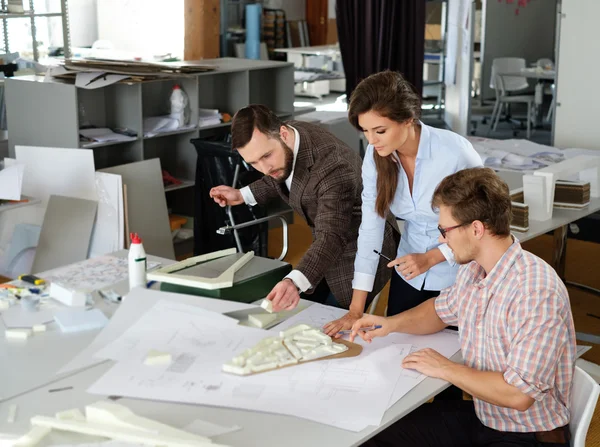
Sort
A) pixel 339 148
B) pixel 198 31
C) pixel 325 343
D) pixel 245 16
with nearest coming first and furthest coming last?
pixel 325 343 → pixel 339 148 → pixel 198 31 → pixel 245 16

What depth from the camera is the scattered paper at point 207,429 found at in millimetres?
1787

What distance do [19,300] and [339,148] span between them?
1.20m

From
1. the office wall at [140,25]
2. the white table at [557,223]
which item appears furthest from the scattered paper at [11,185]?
the office wall at [140,25]

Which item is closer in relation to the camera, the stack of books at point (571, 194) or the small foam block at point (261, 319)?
the small foam block at point (261, 319)

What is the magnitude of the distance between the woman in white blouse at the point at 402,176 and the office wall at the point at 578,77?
3575mm

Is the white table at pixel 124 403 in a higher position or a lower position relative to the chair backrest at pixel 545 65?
lower

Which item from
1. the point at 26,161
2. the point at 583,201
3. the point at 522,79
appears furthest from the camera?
the point at 522,79

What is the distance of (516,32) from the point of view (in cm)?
1055

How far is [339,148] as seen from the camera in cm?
287

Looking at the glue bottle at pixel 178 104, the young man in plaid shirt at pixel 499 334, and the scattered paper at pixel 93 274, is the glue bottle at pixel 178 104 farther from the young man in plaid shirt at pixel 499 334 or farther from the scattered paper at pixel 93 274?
the young man in plaid shirt at pixel 499 334

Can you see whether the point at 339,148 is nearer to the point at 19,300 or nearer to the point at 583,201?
the point at 19,300

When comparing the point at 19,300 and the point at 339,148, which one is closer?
the point at 19,300

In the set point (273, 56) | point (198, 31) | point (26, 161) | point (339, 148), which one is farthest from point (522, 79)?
point (339, 148)

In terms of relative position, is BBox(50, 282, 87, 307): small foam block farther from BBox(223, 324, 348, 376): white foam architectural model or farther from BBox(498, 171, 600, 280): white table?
BBox(498, 171, 600, 280): white table
